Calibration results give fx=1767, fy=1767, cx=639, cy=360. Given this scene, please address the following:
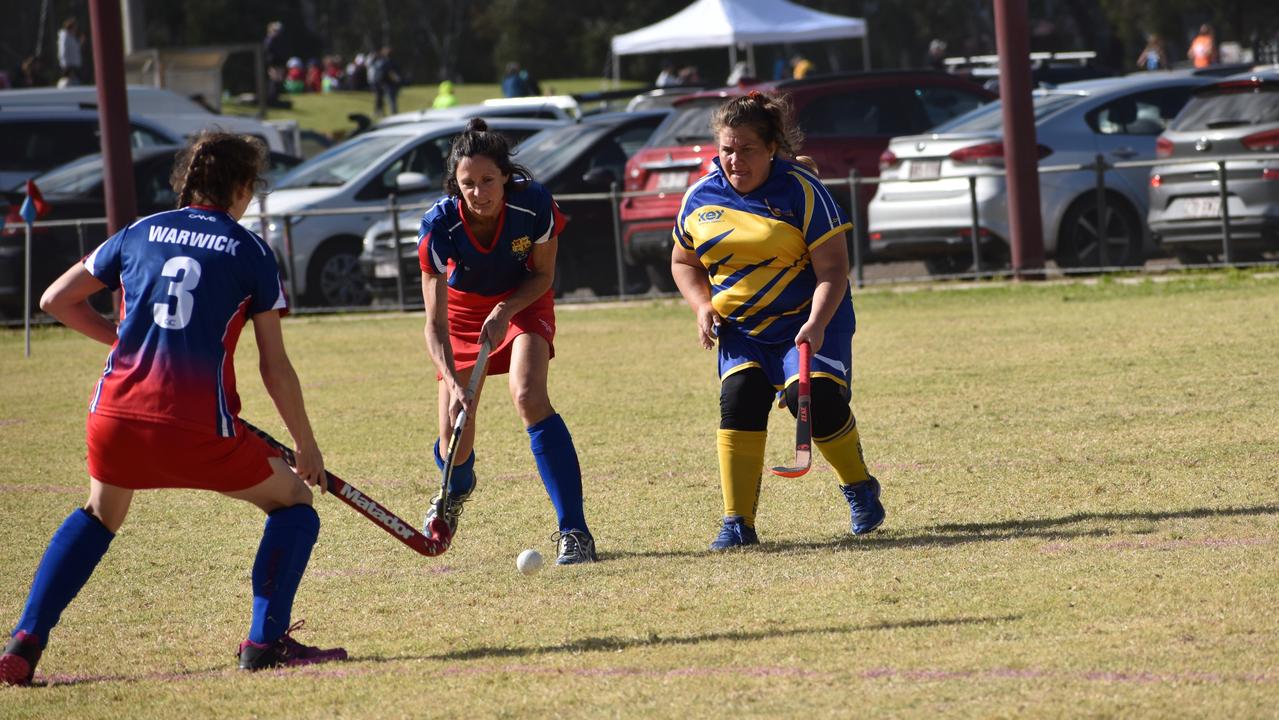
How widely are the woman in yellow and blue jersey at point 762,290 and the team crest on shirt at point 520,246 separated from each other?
1.94 feet

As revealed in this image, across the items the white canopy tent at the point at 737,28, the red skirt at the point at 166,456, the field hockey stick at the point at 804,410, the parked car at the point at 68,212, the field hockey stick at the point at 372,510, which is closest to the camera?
the red skirt at the point at 166,456

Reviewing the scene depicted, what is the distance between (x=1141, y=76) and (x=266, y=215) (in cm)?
884

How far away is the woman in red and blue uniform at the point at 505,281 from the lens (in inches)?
261

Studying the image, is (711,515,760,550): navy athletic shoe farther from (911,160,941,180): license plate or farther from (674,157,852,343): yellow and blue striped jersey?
(911,160,941,180): license plate

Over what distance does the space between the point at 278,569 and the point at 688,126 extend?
1179 cm

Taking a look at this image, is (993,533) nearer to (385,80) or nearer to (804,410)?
(804,410)

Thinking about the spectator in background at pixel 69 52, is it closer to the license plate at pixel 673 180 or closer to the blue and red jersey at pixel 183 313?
the license plate at pixel 673 180

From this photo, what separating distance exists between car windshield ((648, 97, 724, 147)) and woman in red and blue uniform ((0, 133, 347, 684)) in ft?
36.7

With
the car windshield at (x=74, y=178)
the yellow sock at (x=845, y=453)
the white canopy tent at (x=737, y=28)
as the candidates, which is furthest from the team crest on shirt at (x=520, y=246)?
the white canopy tent at (x=737, y=28)

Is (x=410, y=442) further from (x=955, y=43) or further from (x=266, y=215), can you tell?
(x=955, y=43)

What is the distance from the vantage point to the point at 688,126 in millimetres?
16609

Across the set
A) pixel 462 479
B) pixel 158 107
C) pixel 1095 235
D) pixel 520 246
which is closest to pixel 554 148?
pixel 1095 235

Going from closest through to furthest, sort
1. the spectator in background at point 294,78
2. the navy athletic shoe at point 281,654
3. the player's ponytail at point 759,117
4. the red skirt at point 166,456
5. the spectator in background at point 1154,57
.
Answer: the red skirt at point 166,456
the navy athletic shoe at point 281,654
the player's ponytail at point 759,117
the spectator in background at point 1154,57
the spectator in background at point 294,78

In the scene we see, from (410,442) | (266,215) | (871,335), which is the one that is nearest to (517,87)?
(266,215)
